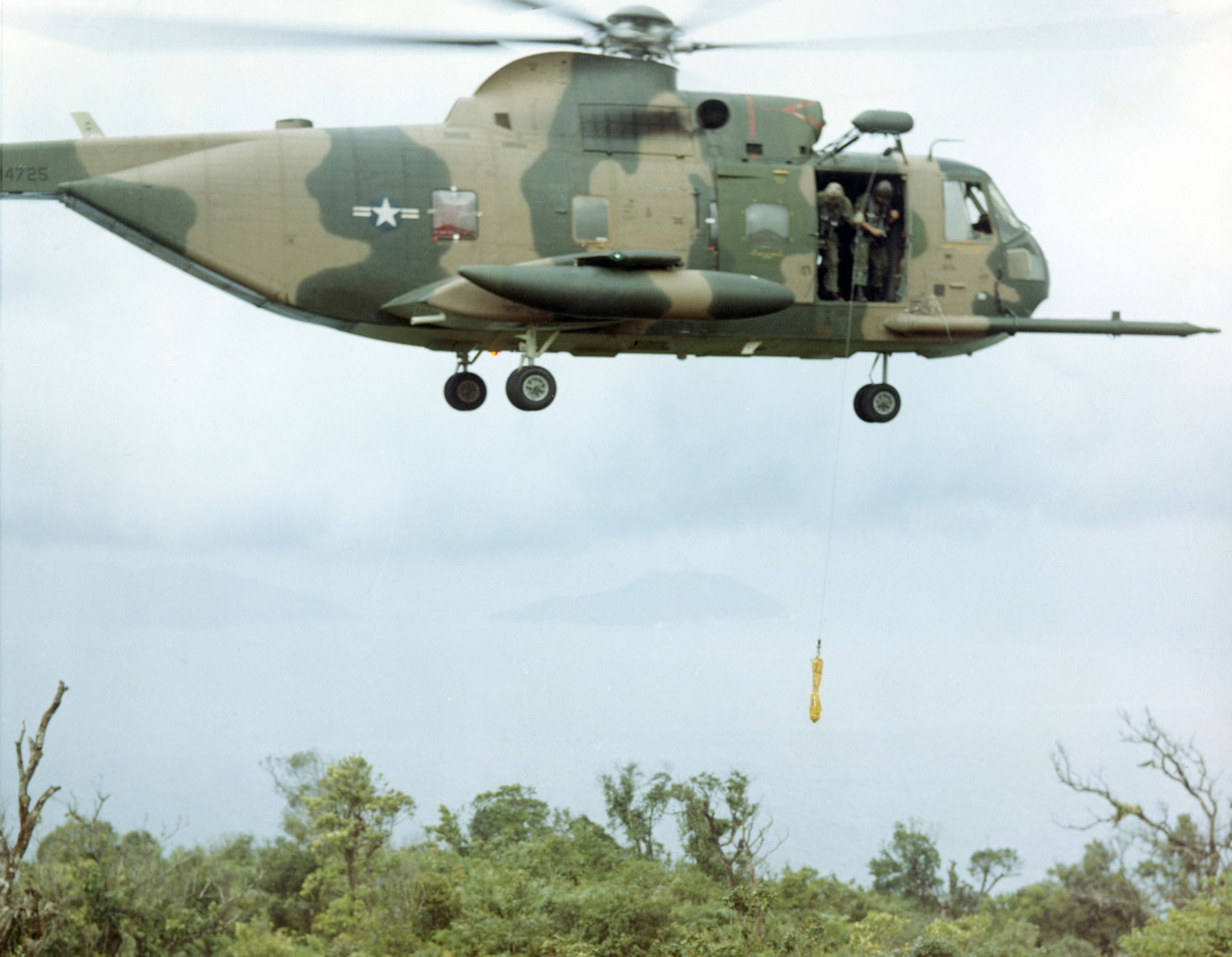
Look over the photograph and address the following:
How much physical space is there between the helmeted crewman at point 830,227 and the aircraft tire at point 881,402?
167 centimetres

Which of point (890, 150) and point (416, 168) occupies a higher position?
point (890, 150)

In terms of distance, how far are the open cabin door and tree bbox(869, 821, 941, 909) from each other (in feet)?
148

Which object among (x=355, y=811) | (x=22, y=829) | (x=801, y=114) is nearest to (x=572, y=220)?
(x=801, y=114)

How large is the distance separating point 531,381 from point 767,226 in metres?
3.28

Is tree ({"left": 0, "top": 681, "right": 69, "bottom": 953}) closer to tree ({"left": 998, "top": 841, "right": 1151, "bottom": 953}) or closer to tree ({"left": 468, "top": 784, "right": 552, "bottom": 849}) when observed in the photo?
tree ({"left": 468, "top": 784, "right": 552, "bottom": 849})

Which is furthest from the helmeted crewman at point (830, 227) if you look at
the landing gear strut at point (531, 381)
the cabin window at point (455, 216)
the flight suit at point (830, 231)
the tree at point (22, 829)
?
the tree at point (22, 829)

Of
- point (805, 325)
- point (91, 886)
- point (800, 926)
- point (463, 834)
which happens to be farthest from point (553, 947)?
point (805, 325)

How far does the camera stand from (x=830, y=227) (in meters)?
18.3

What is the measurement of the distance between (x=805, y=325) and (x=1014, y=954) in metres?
26.8

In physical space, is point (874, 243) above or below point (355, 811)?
above

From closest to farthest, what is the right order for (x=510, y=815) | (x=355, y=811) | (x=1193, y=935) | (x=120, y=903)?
(x=1193, y=935) < (x=120, y=903) < (x=355, y=811) < (x=510, y=815)

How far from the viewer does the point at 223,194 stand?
53.9 ft

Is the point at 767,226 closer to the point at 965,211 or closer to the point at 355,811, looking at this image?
the point at 965,211

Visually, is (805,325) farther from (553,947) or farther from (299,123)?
(553,947)
